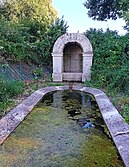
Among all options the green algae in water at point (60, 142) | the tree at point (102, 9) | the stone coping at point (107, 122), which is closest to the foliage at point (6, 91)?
the stone coping at point (107, 122)

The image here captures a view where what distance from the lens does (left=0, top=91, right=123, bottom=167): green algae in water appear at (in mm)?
3547

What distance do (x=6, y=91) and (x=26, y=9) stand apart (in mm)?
21057

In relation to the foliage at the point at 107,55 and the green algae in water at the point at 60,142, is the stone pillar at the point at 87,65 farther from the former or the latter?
the green algae in water at the point at 60,142

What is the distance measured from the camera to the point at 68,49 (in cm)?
1484

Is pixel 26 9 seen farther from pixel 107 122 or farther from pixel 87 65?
pixel 107 122

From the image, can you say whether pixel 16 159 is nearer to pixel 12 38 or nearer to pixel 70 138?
pixel 70 138

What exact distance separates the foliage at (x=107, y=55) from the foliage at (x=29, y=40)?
6.83 ft

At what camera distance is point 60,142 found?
432cm

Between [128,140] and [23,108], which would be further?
[23,108]

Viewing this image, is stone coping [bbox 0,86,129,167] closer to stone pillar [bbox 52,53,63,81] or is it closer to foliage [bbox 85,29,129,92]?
foliage [bbox 85,29,129,92]

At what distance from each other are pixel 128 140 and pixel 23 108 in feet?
10.0

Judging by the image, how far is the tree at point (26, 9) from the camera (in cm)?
2559

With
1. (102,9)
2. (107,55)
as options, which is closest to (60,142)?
(107,55)

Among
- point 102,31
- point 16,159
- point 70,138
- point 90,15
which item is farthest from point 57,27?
point 16,159
